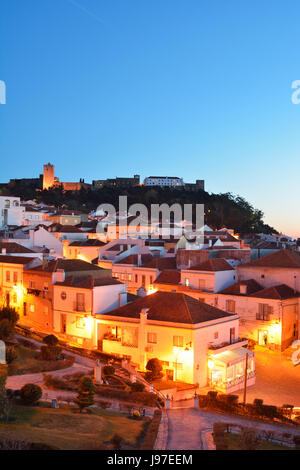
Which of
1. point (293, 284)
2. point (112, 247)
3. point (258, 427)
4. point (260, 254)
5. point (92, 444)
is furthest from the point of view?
point (112, 247)

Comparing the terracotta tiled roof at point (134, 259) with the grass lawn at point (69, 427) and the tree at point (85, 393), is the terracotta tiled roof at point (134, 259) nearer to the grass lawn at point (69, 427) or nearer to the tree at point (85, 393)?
the grass lawn at point (69, 427)

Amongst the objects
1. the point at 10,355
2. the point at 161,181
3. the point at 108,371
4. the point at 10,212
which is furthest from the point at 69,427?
the point at 161,181

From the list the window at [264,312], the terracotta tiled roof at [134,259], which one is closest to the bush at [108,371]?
the window at [264,312]

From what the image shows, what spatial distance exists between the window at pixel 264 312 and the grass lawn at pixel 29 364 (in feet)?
48.7

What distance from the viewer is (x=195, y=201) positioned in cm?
12050

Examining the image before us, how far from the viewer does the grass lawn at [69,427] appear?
14.4 m

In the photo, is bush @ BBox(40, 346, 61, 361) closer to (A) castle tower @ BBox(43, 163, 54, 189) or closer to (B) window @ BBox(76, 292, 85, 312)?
(B) window @ BBox(76, 292, 85, 312)

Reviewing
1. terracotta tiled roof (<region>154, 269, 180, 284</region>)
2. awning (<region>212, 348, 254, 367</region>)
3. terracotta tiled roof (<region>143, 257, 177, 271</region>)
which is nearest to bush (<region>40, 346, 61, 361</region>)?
awning (<region>212, 348, 254, 367</region>)

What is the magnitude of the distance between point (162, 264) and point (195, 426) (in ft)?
85.5

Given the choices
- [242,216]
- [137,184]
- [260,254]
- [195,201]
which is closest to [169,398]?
[260,254]

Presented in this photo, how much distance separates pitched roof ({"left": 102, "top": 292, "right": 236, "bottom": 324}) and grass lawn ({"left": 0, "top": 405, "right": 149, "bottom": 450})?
8609mm

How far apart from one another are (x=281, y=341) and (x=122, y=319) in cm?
1134

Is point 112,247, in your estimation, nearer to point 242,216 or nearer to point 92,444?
point 92,444

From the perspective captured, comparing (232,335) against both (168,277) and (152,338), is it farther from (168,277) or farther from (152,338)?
(168,277)
